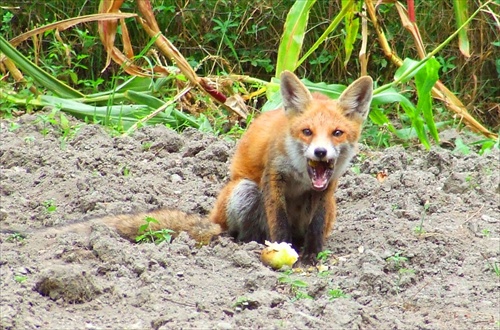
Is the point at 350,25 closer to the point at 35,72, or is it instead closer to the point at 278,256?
the point at 35,72

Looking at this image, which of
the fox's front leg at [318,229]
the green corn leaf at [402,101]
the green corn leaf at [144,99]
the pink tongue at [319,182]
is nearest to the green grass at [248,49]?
the green corn leaf at [144,99]

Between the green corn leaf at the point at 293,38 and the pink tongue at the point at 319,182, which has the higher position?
the green corn leaf at the point at 293,38

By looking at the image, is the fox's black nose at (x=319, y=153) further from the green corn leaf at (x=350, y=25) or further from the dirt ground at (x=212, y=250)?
the green corn leaf at (x=350, y=25)

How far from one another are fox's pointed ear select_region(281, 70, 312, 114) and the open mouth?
504mm

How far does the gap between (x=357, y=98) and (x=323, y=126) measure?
50 cm

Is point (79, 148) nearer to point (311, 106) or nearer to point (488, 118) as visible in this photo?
point (311, 106)

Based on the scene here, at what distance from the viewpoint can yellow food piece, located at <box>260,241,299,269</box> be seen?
17.8 feet

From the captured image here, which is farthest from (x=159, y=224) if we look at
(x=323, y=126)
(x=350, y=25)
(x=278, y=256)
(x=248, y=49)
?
(x=248, y=49)

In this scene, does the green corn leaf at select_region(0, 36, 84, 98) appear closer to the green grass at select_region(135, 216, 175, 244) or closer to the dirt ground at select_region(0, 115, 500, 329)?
the dirt ground at select_region(0, 115, 500, 329)

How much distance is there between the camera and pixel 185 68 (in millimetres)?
8688

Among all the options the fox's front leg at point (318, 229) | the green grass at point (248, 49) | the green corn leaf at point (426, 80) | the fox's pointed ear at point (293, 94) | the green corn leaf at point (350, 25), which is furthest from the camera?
the green grass at point (248, 49)

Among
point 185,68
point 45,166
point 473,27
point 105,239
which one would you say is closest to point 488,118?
point 473,27

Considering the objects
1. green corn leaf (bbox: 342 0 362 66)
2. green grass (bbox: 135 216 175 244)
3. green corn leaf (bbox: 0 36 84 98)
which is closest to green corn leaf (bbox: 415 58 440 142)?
green corn leaf (bbox: 342 0 362 66)

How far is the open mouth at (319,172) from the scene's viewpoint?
18.9 feet
